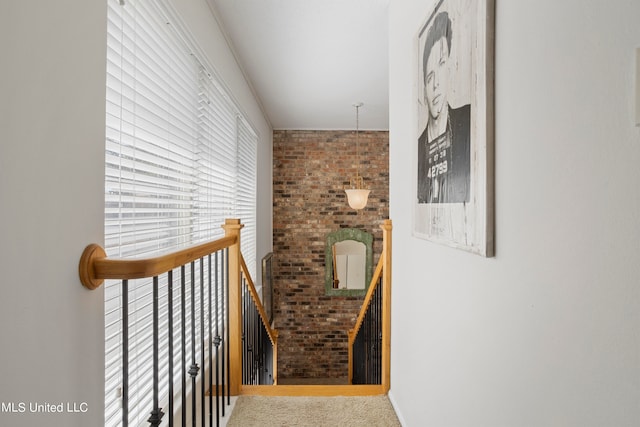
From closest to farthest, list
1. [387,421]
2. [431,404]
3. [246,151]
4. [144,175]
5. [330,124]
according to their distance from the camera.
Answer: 1. [431,404]
2. [144,175]
3. [387,421]
4. [246,151]
5. [330,124]

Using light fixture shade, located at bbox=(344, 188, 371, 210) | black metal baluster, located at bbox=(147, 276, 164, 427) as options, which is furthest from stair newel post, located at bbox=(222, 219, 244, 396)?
light fixture shade, located at bbox=(344, 188, 371, 210)

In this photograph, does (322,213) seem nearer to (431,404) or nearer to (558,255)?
(431,404)

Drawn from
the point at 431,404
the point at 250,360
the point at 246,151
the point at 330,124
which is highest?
the point at 330,124

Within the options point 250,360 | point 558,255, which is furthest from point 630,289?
point 250,360

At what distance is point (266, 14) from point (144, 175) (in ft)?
5.11

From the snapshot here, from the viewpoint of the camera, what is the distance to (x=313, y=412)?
6.86 ft

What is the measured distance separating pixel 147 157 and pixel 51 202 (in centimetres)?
80

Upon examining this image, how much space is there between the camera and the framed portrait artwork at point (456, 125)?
103cm

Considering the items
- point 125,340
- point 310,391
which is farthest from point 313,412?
point 125,340

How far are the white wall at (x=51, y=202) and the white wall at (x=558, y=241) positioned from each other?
1140mm

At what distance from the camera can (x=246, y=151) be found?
4.20m

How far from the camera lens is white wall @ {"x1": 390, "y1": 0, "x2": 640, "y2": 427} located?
0.60m

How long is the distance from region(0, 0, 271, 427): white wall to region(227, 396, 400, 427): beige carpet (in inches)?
42.0

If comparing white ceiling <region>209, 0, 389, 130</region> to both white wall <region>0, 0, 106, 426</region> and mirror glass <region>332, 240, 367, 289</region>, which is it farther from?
mirror glass <region>332, 240, 367, 289</region>
